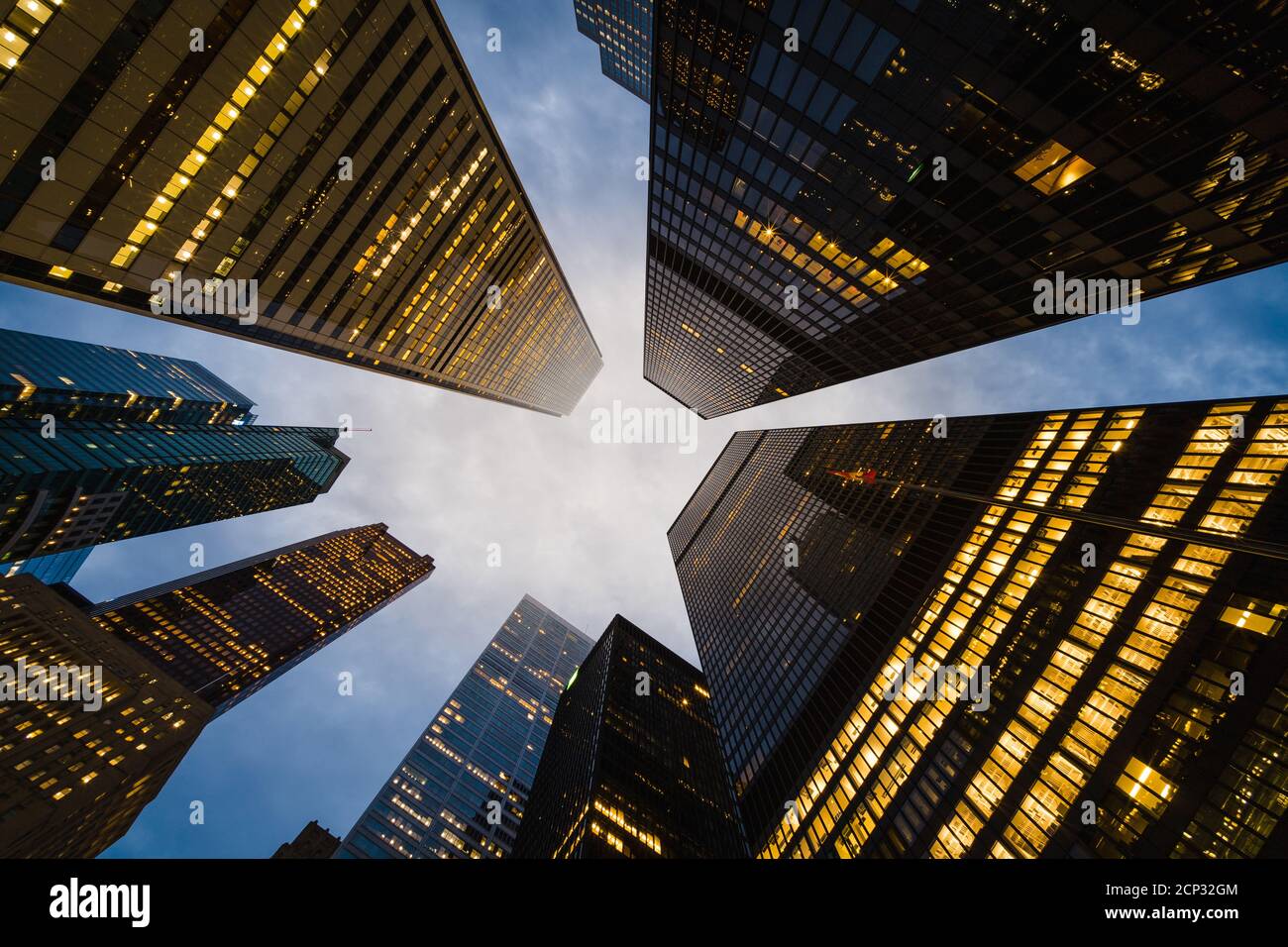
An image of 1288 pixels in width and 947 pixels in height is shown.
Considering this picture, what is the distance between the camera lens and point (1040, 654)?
38.0m

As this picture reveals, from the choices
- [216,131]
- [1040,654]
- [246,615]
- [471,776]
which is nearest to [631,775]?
[1040,654]

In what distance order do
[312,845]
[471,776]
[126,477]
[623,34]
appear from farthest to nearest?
[471,776] → [312,845] → [623,34] → [126,477]

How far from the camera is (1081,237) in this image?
88.8 ft

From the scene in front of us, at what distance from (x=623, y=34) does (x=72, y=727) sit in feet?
514

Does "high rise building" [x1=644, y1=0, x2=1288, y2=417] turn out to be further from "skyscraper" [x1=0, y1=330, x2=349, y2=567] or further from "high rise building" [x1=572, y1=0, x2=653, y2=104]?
"skyscraper" [x1=0, y1=330, x2=349, y2=567]

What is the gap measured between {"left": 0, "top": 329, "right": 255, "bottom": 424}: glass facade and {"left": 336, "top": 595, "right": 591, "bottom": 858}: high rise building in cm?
9896

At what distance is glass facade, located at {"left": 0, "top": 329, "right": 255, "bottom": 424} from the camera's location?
8444cm

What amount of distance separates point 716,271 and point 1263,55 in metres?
42.9

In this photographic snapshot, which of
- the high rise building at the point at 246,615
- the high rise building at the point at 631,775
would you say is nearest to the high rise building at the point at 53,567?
the high rise building at the point at 246,615

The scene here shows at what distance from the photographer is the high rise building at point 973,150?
18.4 m

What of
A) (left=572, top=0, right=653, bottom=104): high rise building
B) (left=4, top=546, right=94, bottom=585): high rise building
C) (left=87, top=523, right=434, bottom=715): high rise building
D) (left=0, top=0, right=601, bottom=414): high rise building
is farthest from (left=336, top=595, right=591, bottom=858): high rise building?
(left=572, top=0, right=653, bottom=104): high rise building

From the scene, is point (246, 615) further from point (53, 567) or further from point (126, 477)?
point (53, 567)

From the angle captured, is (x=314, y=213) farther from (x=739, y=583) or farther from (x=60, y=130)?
(x=739, y=583)

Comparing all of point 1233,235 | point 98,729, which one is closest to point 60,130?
point 1233,235
